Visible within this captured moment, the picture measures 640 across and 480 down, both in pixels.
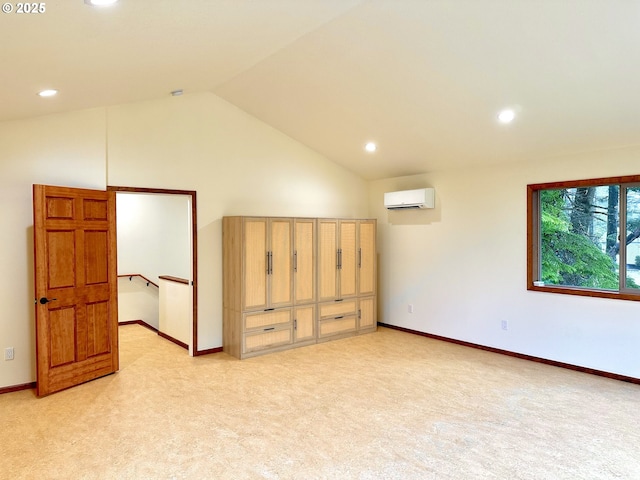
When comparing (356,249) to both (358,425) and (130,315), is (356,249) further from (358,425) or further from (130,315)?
(130,315)

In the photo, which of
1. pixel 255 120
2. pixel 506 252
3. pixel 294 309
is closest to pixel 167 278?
pixel 294 309

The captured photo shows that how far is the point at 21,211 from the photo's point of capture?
3.98 meters

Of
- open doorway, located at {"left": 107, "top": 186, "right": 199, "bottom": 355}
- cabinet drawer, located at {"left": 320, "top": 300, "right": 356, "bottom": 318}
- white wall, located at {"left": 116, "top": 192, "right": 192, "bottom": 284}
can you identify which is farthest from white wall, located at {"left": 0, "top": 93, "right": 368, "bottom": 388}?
white wall, located at {"left": 116, "top": 192, "right": 192, "bottom": 284}

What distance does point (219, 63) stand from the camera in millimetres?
3752

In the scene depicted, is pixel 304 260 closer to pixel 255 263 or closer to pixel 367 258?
pixel 255 263

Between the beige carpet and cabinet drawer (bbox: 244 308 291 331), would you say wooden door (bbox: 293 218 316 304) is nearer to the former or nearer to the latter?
cabinet drawer (bbox: 244 308 291 331)

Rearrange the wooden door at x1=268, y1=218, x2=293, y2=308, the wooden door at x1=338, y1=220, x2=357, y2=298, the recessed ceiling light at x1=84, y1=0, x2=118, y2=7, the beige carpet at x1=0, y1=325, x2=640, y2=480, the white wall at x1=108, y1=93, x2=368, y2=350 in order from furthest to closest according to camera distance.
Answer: the wooden door at x1=338, y1=220, x2=357, y2=298 → the wooden door at x1=268, y1=218, x2=293, y2=308 → the white wall at x1=108, y1=93, x2=368, y2=350 → the beige carpet at x1=0, y1=325, x2=640, y2=480 → the recessed ceiling light at x1=84, y1=0, x2=118, y2=7

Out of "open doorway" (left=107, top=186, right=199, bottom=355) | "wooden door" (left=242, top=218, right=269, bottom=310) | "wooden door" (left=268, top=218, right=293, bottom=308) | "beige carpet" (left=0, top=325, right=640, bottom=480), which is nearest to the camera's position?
"beige carpet" (left=0, top=325, right=640, bottom=480)

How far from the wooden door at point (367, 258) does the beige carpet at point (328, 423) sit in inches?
59.2

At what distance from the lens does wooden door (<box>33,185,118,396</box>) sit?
12.5 feet

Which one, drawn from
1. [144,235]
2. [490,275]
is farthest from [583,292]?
[144,235]

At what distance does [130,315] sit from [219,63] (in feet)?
15.5

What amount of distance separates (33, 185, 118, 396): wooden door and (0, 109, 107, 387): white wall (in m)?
0.35

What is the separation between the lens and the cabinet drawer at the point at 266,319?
199 inches
